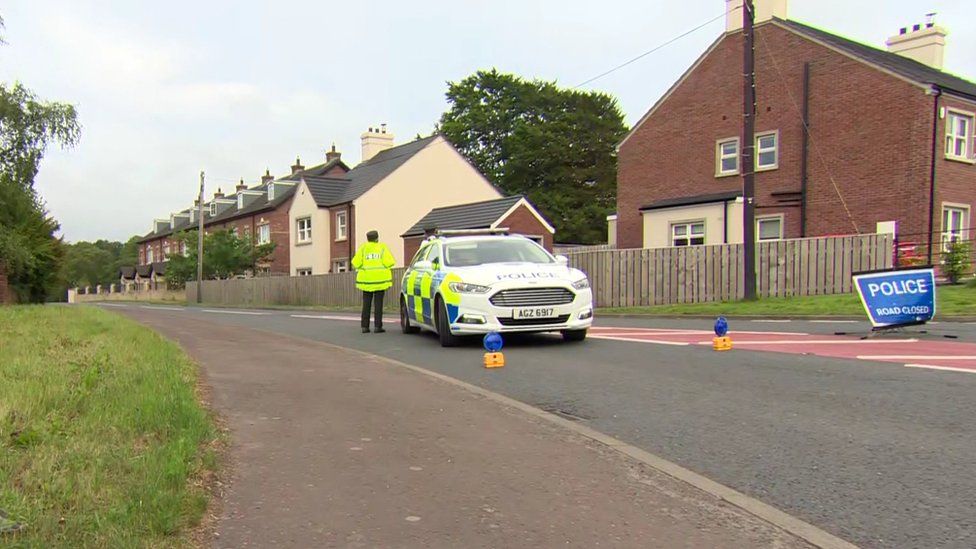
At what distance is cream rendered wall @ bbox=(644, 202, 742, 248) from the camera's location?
23328 mm

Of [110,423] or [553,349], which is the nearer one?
[110,423]

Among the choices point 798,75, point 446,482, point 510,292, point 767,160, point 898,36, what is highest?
point 898,36

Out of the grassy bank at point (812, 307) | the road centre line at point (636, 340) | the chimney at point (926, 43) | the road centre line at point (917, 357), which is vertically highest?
the chimney at point (926, 43)

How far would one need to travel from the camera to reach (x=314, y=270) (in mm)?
41281

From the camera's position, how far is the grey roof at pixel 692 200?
930 inches

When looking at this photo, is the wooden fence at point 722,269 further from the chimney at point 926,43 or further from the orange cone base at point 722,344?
the chimney at point 926,43

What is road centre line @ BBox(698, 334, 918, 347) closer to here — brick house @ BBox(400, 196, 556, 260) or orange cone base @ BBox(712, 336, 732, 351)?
orange cone base @ BBox(712, 336, 732, 351)

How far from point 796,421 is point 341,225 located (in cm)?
3624

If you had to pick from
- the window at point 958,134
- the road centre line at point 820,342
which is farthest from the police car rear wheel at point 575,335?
the window at point 958,134

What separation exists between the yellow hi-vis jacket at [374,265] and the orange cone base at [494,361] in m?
4.51

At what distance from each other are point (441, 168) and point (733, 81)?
18.9m

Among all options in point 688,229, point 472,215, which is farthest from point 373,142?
point 688,229

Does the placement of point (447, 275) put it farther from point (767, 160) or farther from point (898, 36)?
point (898, 36)

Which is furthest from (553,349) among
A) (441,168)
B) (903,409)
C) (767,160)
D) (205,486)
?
(441,168)
